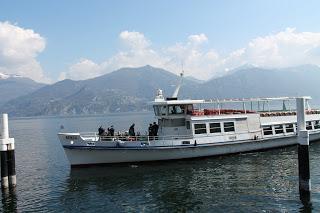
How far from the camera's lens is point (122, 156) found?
3641cm

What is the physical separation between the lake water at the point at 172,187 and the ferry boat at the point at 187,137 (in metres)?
1.04

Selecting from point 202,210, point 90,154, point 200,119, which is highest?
point 200,119

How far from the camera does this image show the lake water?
2381 centimetres

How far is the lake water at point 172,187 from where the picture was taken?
23812 millimetres

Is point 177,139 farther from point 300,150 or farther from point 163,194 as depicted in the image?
point 300,150

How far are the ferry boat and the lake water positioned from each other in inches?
40.9

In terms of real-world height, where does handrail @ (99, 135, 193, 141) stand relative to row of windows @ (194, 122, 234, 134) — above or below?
below

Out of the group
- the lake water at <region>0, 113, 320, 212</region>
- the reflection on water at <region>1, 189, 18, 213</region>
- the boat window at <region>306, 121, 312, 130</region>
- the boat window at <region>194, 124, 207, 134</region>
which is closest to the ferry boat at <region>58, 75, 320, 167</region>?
the boat window at <region>194, 124, 207, 134</region>

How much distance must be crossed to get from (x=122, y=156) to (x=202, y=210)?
15.1m

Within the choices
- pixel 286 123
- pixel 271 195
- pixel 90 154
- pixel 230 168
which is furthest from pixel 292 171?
pixel 90 154

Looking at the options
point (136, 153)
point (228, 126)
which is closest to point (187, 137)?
point (228, 126)

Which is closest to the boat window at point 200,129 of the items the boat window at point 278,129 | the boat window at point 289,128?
the boat window at point 278,129

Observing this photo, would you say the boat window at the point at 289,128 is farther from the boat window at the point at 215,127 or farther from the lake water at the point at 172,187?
the boat window at the point at 215,127

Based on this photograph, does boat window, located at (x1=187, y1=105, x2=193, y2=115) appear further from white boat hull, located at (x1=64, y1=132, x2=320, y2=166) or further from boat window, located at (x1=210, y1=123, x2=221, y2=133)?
white boat hull, located at (x1=64, y1=132, x2=320, y2=166)
